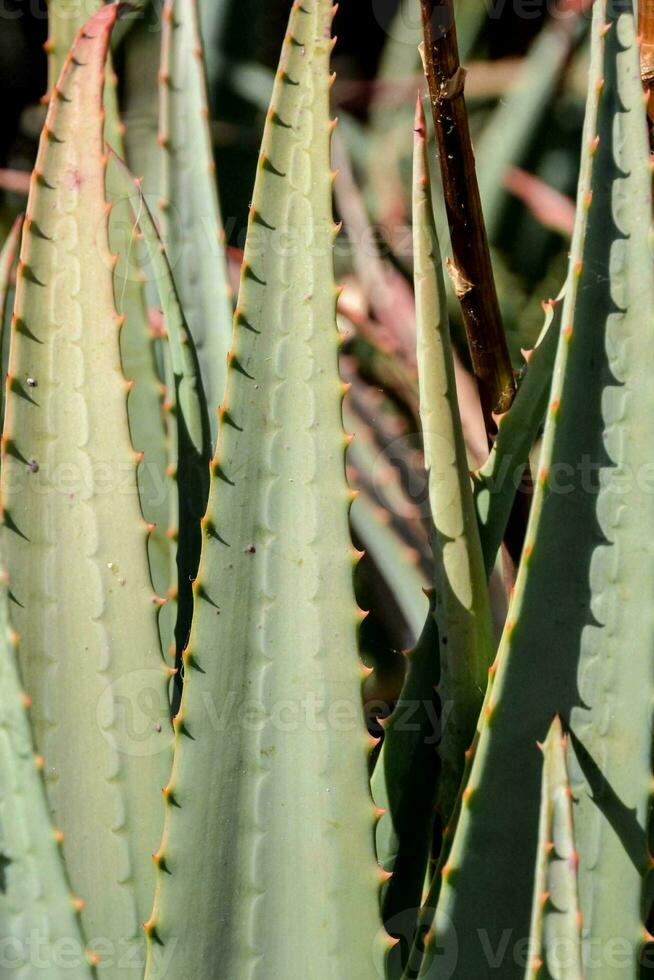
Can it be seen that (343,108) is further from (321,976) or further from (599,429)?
(321,976)

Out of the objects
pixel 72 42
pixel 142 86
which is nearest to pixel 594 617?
pixel 72 42

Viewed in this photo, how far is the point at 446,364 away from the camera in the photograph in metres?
0.59

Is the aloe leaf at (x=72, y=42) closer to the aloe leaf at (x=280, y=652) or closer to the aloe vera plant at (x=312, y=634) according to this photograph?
the aloe vera plant at (x=312, y=634)

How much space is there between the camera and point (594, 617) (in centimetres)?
52

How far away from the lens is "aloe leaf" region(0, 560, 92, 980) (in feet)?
1.90

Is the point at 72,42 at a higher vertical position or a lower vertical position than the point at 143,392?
higher

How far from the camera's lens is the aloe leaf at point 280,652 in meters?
0.52

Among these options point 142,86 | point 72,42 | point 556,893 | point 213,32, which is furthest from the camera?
point 142,86

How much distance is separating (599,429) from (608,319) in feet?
0.17

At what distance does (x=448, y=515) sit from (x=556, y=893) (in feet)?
0.69

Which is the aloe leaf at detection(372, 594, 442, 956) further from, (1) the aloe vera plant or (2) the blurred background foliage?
(2) the blurred background foliage

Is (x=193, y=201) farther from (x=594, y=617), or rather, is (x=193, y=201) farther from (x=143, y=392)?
(x=594, y=617)

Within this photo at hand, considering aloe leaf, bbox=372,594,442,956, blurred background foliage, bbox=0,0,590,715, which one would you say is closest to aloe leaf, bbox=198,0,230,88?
blurred background foliage, bbox=0,0,590,715

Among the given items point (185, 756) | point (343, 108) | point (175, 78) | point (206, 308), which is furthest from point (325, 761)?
point (343, 108)
